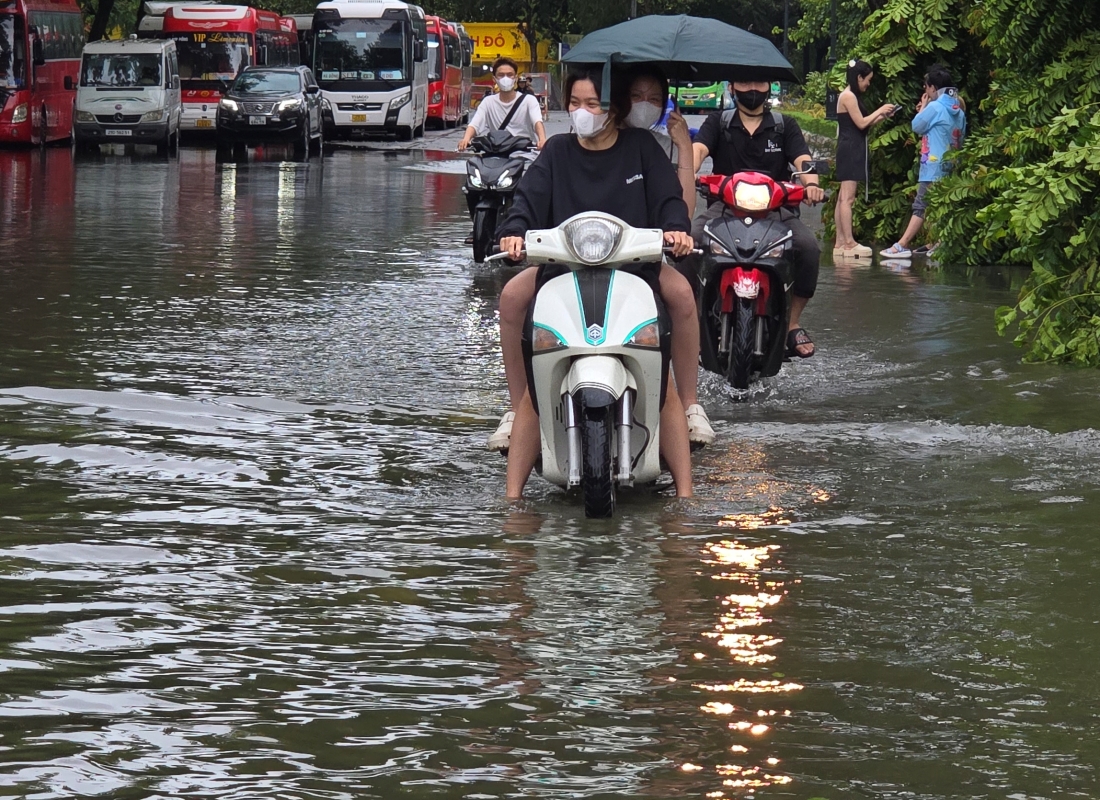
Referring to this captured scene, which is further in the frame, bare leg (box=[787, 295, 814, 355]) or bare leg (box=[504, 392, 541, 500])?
bare leg (box=[787, 295, 814, 355])

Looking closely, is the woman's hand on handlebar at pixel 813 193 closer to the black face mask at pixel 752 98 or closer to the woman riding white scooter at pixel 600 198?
the black face mask at pixel 752 98

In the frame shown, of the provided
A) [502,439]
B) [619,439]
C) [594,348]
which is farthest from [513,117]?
[619,439]

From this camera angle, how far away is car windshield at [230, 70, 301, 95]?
134 ft

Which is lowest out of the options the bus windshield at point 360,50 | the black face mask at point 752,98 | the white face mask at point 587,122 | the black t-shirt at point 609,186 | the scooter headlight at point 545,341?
the scooter headlight at point 545,341

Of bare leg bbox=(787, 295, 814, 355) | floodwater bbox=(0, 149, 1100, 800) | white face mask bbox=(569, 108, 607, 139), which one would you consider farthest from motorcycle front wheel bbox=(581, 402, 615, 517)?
bare leg bbox=(787, 295, 814, 355)

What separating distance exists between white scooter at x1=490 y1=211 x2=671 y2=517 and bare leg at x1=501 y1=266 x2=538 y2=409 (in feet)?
0.77

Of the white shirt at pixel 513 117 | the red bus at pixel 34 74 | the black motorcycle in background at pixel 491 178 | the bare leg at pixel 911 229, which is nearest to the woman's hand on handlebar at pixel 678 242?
the black motorcycle in background at pixel 491 178

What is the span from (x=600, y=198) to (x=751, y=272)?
108 inches

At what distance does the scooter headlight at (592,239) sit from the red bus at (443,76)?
5348 cm

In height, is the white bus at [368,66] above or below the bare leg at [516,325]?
above

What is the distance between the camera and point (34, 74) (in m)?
39.6

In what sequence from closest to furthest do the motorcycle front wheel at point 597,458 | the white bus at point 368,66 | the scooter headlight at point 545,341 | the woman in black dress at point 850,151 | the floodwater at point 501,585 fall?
1. the floodwater at point 501,585
2. the motorcycle front wheel at point 597,458
3. the scooter headlight at point 545,341
4. the woman in black dress at point 850,151
5. the white bus at point 368,66

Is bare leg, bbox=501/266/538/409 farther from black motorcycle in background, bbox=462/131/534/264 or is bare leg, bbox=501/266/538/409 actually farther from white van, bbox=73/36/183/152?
white van, bbox=73/36/183/152

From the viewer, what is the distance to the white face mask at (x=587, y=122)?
7.32 metres
